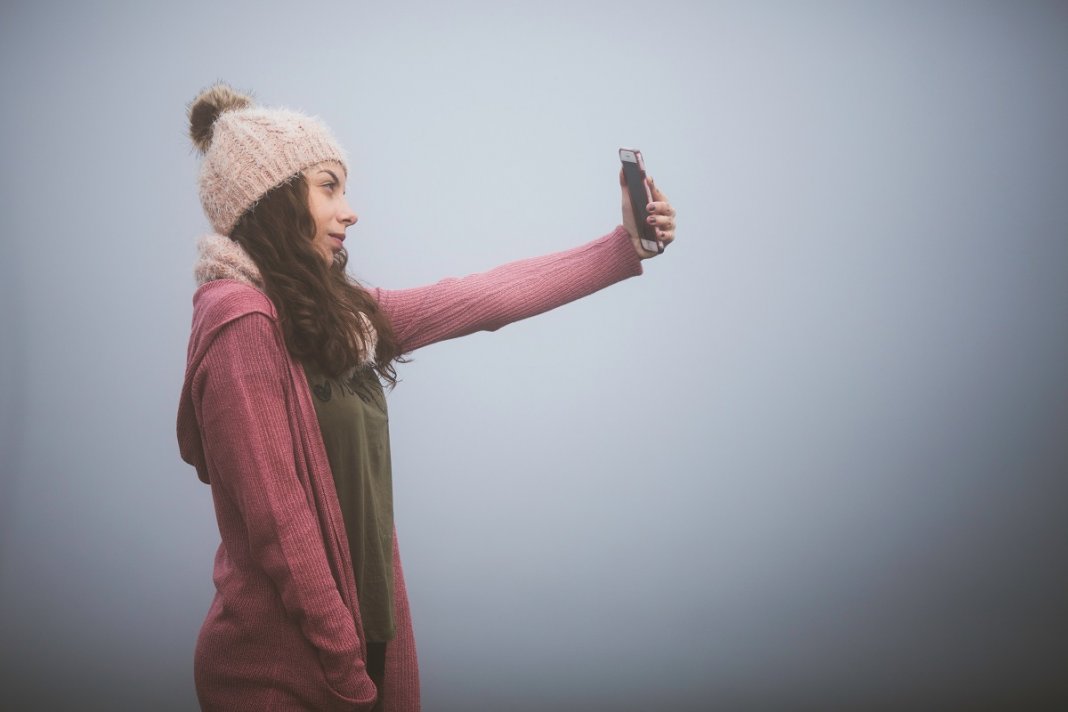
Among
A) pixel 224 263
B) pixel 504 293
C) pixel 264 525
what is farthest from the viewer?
pixel 504 293

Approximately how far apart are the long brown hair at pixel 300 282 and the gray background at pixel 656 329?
123 cm

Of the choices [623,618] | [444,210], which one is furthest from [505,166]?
[623,618]

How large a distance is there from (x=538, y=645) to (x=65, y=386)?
4.99 feet

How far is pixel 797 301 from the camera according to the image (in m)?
3.00

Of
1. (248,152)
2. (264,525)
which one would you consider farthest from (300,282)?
(264,525)

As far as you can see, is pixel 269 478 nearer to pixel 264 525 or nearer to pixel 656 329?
pixel 264 525

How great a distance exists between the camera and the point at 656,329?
2932 mm

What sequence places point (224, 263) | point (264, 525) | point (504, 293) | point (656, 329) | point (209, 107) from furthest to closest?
point (656, 329)
point (504, 293)
point (209, 107)
point (224, 263)
point (264, 525)

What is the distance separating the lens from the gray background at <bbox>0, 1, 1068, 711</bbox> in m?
2.60

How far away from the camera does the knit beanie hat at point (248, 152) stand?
1.43 m

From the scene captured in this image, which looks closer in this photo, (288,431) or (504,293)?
(288,431)

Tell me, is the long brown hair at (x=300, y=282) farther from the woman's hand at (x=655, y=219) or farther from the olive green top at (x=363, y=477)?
the woman's hand at (x=655, y=219)

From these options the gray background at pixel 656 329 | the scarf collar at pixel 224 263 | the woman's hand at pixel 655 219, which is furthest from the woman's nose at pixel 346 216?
the gray background at pixel 656 329

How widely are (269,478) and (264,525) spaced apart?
2.4 inches
